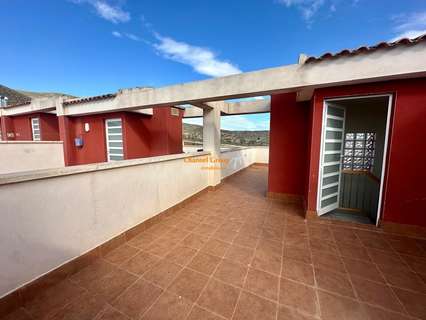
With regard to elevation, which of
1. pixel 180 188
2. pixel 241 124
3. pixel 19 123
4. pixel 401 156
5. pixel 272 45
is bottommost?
pixel 180 188

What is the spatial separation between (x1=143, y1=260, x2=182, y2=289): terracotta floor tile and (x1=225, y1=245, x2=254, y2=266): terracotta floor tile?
0.71 metres

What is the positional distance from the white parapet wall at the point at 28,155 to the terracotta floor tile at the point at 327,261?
300 inches

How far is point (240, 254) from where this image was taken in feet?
7.45

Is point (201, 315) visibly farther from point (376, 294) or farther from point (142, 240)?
point (376, 294)

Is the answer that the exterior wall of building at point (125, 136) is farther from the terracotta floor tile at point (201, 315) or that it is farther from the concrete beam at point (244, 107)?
the terracotta floor tile at point (201, 315)

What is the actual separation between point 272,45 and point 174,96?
3.85 m

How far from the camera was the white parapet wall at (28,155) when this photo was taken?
4477mm

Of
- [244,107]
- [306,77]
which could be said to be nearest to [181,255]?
[306,77]

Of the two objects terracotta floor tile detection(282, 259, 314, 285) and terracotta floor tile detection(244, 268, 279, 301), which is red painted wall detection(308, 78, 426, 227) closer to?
terracotta floor tile detection(282, 259, 314, 285)

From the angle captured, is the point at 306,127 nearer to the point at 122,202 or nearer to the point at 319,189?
the point at 319,189

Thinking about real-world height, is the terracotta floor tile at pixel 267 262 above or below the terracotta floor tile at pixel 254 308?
below

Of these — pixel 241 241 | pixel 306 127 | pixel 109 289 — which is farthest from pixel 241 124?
pixel 109 289

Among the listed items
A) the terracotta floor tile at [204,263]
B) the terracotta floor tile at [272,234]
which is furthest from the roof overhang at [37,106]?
the terracotta floor tile at [272,234]

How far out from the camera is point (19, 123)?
8.18 metres
